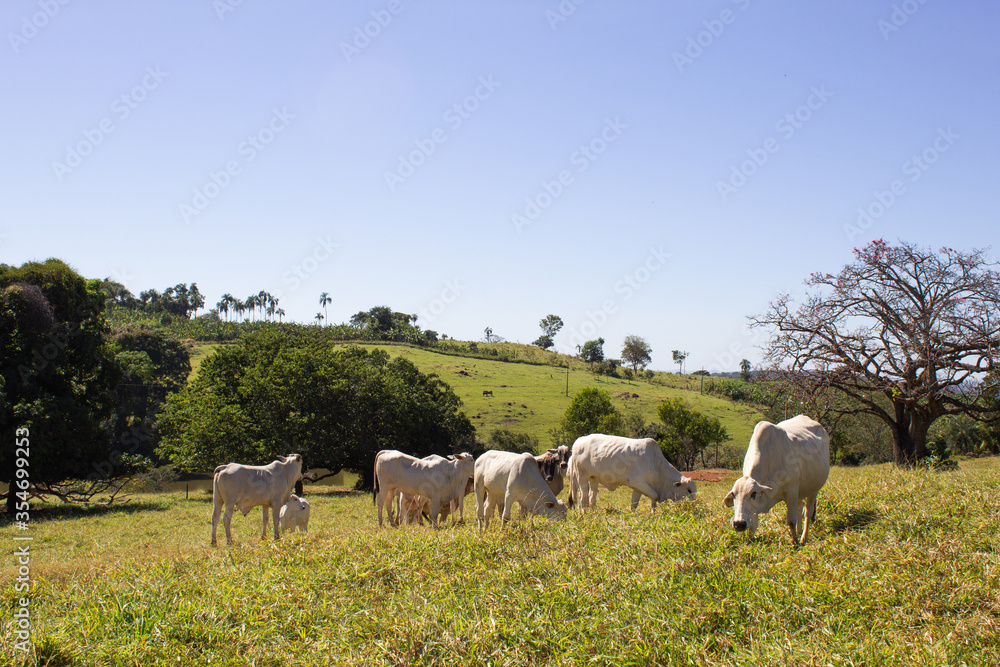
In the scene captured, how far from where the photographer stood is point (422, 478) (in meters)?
14.0

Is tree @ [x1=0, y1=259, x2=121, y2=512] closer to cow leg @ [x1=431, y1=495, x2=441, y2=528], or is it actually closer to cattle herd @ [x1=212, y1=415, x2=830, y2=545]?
cattle herd @ [x1=212, y1=415, x2=830, y2=545]

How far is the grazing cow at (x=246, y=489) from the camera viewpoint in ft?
42.5

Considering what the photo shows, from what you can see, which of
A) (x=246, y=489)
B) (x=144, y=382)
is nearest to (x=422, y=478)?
(x=246, y=489)

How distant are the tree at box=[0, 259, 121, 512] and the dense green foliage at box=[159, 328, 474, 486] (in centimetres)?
668

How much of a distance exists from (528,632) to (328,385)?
29.4 metres

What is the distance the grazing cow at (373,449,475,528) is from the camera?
46.0 ft

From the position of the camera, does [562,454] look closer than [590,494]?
Result: No

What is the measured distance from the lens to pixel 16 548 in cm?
1370

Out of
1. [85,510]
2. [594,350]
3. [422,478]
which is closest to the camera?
[422,478]


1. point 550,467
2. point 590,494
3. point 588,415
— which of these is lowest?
point 588,415

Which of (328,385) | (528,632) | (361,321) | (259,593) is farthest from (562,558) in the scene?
(361,321)

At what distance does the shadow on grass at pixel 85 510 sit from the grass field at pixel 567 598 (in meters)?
13.2

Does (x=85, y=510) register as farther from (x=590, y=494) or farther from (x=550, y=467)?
(x=590, y=494)

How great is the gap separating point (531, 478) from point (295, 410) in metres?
23.3
